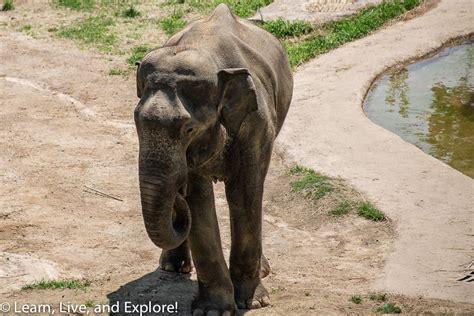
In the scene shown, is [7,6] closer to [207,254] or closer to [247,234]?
[247,234]

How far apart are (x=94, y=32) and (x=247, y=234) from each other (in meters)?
8.34

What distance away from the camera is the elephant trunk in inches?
242

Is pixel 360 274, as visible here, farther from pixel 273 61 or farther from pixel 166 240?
pixel 166 240

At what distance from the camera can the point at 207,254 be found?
282 inches

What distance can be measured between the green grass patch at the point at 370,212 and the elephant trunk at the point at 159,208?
333 centimetres

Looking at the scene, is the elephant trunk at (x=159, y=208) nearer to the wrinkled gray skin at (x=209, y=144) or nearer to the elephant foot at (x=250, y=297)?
the wrinkled gray skin at (x=209, y=144)

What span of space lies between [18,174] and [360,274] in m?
3.77

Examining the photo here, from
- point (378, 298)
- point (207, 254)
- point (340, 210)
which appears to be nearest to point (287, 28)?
point (340, 210)

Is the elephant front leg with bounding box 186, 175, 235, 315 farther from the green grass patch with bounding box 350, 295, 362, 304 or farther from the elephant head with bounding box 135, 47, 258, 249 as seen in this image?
the green grass patch with bounding box 350, 295, 362, 304

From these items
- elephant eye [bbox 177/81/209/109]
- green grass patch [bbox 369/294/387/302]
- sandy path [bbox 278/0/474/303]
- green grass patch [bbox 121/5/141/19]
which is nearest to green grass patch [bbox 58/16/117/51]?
green grass patch [bbox 121/5/141/19]

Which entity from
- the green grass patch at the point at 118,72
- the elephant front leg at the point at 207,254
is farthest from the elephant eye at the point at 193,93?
the green grass patch at the point at 118,72

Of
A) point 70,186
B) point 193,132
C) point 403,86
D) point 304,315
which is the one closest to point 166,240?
point 193,132

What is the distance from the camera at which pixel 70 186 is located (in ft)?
33.6

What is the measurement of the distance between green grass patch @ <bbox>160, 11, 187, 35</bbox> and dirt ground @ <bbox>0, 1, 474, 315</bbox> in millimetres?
2213
